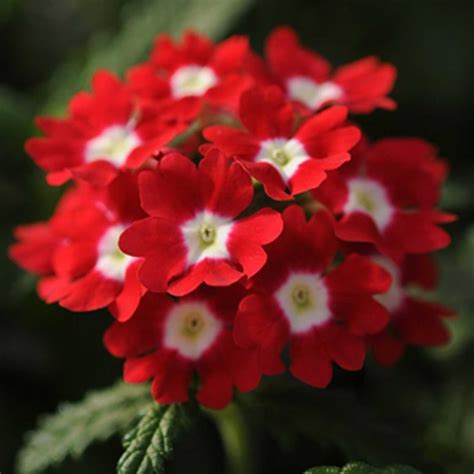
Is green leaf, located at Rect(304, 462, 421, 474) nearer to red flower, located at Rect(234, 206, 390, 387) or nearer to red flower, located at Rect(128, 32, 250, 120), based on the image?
red flower, located at Rect(234, 206, 390, 387)

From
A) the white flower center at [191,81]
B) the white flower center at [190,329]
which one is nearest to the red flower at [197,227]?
the white flower center at [190,329]

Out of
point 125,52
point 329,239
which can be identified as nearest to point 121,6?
point 125,52

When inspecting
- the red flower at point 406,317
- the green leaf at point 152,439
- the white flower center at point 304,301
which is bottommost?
the red flower at point 406,317

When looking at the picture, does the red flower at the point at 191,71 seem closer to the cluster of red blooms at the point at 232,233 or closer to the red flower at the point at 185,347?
the cluster of red blooms at the point at 232,233

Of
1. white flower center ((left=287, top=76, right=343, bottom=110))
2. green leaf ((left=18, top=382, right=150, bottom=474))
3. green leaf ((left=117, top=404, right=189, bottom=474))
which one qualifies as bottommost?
green leaf ((left=18, top=382, right=150, bottom=474))

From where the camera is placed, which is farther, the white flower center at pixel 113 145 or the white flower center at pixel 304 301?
the white flower center at pixel 113 145

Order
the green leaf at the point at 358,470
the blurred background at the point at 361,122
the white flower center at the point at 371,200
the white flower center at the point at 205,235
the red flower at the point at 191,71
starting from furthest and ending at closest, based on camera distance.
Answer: the blurred background at the point at 361,122
the red flower at the point at 191,71
the white flower center at the point at 371,200
the white flower center at the point at 205,235
the green leaf at the point at 358,470

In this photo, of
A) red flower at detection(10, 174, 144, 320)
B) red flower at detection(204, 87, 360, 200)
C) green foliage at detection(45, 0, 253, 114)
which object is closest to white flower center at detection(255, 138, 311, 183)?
red flower at detection(204, 87, 360, 200)
